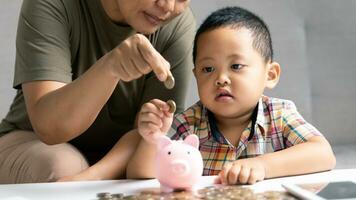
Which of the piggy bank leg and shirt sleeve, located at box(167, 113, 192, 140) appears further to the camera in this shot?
shirt sleeve, located at box(167, 113, 192, 140)

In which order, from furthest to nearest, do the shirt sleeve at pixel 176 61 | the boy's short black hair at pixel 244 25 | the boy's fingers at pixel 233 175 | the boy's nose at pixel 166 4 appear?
the shirt sleeve at pixel 176 61, the boy's short black hair at pixel 244 25, the boy's nose at pixel 166 4, the boy's fingers at pixel 233 175

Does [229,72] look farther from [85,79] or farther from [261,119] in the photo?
[85,79]

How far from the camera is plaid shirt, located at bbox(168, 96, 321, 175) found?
937 mm

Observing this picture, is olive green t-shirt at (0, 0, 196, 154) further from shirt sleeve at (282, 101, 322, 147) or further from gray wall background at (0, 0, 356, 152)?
gray wall background at (0, 0, 356, 152)

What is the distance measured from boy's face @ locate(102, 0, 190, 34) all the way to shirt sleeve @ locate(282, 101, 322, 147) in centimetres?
26

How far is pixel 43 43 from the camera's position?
0.92 meters

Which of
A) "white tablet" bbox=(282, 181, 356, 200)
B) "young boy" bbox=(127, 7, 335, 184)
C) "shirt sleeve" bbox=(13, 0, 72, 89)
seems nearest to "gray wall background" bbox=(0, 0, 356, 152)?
"young boy" bbox=(127, 7, 335, 184)

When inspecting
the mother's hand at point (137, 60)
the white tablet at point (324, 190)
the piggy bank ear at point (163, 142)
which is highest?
the mother's hand at point (137, 60)

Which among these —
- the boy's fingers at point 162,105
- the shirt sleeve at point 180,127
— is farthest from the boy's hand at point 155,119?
the shirt sleeve at point 180,127

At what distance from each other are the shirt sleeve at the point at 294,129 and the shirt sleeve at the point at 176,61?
0.23 m

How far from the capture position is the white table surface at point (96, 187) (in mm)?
684

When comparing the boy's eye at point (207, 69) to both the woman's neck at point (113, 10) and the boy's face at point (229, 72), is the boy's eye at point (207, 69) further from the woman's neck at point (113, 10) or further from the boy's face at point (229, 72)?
the woman's neck at point (113, 10)

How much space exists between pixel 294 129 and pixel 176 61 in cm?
29

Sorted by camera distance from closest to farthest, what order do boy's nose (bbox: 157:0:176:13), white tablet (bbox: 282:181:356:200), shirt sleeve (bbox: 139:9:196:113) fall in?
white tablet (bbox: 282:181:356:200), boy's nose (bbox: 157:0:176:13), shirt sleeve (bbox: 139:9:196:113)
